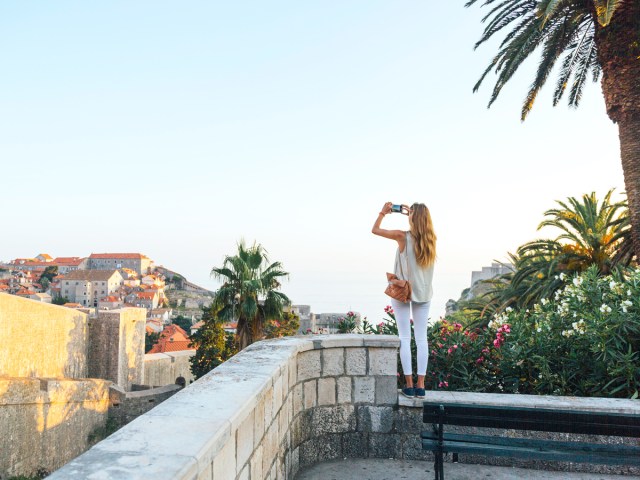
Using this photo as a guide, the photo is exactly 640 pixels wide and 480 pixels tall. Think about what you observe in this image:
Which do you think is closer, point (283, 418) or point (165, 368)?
point (283, 418)

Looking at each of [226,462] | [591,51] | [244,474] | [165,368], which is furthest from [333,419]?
[165,368]

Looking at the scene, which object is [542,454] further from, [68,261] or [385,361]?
[68,261]

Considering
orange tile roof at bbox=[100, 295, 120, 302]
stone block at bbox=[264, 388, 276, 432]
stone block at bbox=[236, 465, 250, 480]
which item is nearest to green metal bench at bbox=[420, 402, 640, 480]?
stone block at bbox=[264, 388, 276, 432]

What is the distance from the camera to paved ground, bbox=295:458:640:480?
13.0ft

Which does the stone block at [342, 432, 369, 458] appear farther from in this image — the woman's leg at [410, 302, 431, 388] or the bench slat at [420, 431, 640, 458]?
the bench slat at [420, 431, 640, 458]

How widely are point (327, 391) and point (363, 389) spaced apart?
12.4 inches

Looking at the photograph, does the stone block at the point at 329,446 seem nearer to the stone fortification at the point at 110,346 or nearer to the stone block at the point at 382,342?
the stone block at the point at 382,342

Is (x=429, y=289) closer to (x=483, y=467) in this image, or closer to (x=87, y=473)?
(x=483, y=467)

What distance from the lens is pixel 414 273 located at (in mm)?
4273

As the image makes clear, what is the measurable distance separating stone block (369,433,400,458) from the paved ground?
79 mm

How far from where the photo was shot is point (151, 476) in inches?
54.4

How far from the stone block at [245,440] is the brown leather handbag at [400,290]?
2008 millimetres

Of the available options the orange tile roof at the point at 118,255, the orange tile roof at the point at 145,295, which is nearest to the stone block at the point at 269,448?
the orange tile roof at the point at 145,295

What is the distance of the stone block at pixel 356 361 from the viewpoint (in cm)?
438
